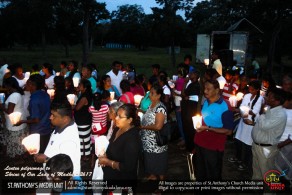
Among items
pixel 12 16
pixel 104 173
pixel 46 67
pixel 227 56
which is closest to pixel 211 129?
pixel 104 173

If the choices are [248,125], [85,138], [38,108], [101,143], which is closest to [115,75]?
[85,138]

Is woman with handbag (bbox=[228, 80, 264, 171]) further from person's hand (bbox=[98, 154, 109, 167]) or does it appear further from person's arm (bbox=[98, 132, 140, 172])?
person's hand (bbox=[98, 154, 109, 167])

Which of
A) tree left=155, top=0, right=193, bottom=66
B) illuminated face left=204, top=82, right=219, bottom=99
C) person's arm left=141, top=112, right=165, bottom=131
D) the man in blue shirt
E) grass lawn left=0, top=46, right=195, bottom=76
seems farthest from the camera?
tree left=155, top=0, right=193, bottom=66

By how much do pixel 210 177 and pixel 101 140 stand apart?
2.24 m

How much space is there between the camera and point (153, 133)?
191 inches

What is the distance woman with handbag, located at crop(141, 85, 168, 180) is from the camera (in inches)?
185

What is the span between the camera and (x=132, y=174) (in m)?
3.62

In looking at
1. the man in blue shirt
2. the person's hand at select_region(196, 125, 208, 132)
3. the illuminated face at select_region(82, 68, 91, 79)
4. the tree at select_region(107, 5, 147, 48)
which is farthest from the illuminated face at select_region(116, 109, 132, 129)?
the tree at select_region(107, 5, 147, 48)

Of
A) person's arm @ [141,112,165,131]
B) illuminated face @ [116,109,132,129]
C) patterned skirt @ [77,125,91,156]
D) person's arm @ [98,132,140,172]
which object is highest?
illuminated face @ [116,109,132,129]

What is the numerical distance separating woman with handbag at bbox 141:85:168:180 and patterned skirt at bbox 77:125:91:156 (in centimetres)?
155

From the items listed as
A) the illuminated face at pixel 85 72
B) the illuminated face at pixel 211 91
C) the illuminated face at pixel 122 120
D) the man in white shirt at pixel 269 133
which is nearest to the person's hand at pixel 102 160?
the illuminated face at pixel 122 120

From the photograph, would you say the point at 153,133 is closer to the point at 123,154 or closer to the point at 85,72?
the point at 123,154

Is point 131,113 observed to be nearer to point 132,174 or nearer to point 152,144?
point 132,174

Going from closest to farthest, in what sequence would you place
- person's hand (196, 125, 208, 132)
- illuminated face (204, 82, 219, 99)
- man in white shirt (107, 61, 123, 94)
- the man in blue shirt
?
person's hand (196, 125, 208, 132) → illuminated face (204, 82, 219, 99) → the man in blue shirt → man in white shirt (107, 61, 123, 94)
